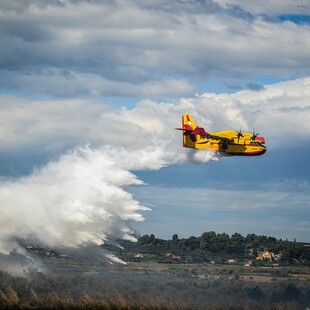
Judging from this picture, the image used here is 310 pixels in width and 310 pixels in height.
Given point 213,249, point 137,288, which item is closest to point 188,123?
point 137,288

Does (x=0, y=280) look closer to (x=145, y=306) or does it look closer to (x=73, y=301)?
(x=73, y=301)

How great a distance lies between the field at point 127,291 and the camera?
68.3 meters

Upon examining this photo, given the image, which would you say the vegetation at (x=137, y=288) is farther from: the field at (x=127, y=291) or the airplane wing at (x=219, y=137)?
the airplane wing at (x=219, y=137)

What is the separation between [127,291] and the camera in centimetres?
7588

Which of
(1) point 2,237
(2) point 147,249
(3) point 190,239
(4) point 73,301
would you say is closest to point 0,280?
(1) point 2,237

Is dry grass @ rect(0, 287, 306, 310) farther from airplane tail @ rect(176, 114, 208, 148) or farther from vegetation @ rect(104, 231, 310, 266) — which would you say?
vegetation @ rect(104, 231, 310, 266)

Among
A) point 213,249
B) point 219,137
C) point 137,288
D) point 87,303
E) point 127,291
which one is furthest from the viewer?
point 213,249

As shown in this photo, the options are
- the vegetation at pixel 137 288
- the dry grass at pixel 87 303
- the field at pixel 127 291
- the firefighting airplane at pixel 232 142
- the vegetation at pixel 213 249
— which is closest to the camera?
the dry grass at pixel 87 303

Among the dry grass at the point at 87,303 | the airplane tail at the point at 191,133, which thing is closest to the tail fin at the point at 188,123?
the airplane tail at the point at 191,133

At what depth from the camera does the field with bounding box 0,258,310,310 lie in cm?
6831

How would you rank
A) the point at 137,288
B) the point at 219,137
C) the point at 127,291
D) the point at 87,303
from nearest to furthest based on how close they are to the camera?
the point at 87,303 → the point at 127,291 → the point at 137,288 → the point at 219,137

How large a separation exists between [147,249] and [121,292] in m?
80.9

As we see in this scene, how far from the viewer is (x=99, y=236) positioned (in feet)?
260

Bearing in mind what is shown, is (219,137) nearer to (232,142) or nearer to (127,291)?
(232,142)
